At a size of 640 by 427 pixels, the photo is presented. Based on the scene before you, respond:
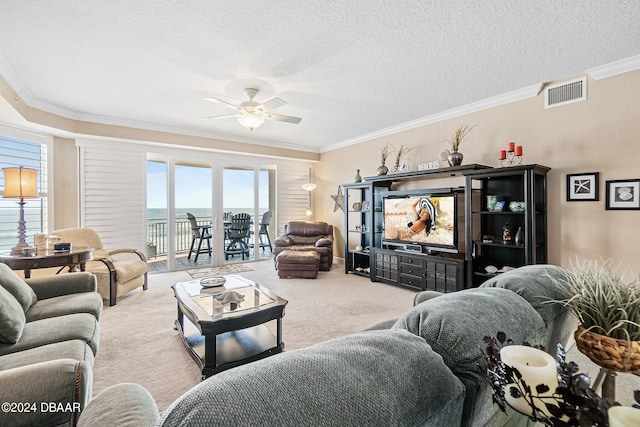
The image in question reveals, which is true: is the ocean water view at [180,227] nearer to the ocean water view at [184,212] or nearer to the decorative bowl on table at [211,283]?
the ocean water view at [184,212]

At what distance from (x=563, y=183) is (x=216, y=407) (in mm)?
4195

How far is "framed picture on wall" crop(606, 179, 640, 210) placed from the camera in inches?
112

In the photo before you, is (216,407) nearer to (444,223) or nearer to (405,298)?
(405,298)

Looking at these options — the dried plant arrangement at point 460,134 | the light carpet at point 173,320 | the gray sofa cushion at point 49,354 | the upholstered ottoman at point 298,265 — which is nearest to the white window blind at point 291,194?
the upholstered ottoman at point 298,265

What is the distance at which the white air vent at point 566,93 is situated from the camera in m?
3.16

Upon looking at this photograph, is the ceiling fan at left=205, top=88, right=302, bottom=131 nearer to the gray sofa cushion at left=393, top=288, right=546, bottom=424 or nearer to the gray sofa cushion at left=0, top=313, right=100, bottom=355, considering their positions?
the gray sofa cushion at left=0, top=313, right=100, bottom=355

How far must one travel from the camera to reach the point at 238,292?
2.81 meters

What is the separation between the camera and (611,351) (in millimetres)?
731

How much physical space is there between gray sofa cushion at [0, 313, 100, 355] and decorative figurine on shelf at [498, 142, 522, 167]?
4299 millimetres

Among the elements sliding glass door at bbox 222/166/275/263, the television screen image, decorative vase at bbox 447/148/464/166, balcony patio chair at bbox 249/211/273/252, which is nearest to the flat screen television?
the television screen image

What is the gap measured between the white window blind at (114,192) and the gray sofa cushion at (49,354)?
12.6ft

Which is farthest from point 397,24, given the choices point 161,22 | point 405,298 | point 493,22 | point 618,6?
point 405,298

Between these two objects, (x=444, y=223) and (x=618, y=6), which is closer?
(x=618, y=6)

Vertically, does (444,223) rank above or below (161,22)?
below
